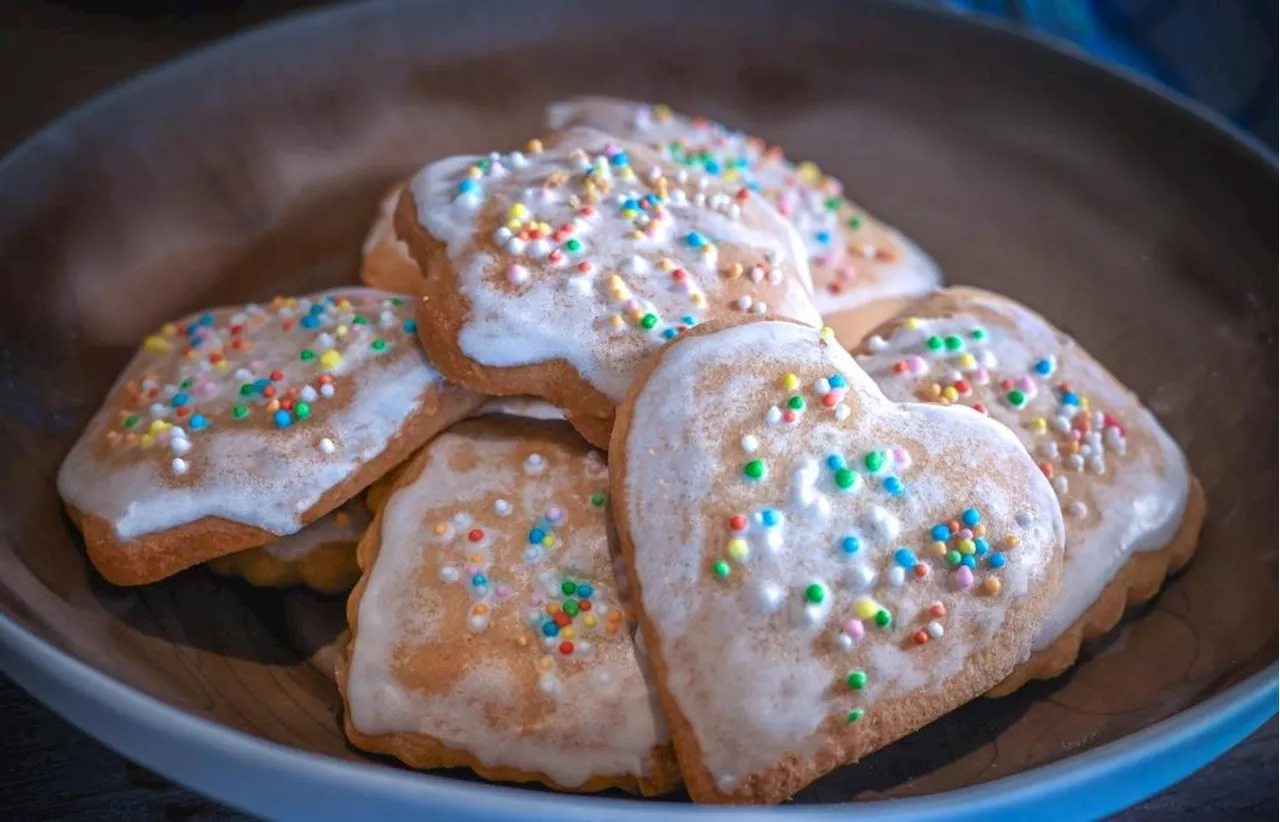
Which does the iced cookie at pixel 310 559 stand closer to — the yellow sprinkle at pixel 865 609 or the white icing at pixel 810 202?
the yellow sprinkle at pixel 865 609

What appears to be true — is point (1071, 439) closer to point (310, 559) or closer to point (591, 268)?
point (591, 268)

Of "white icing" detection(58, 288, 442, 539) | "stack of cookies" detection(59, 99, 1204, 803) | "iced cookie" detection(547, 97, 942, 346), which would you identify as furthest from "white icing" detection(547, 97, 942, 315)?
"white icing" detection(58, 288, 442, 539)

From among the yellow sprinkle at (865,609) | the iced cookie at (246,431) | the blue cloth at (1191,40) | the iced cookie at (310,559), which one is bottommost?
the iced cookie at (310,559)

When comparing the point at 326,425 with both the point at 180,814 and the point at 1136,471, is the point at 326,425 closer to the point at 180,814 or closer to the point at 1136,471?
the point at 180,814

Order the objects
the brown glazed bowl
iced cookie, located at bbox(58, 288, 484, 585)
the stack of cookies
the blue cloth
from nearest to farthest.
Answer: the brown glazed bowl
the stack of cookies
iced cookie, located at bbox(58, 288, 484, 585)
the blue cloth

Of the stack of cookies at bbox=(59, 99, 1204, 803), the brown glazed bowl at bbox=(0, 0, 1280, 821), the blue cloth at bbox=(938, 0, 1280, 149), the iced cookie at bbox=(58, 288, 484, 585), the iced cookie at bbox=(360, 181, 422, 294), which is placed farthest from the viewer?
the blue cloth at bbox=(938, 0, 1280, 149)

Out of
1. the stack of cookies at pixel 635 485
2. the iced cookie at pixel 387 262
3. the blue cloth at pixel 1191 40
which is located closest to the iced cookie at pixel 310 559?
the stack of cookies at pixel 635 485

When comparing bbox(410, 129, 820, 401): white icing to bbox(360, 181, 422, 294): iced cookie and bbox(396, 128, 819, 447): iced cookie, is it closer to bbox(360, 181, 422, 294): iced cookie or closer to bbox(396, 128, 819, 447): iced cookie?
bbox(396, 128, 819, 447): iced cookie
